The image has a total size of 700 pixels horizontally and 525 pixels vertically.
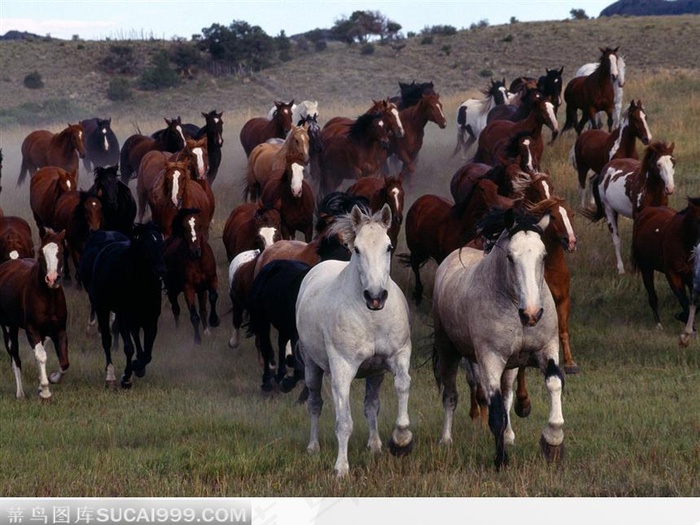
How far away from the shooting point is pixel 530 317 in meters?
8.19

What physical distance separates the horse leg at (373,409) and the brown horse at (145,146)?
1513cm

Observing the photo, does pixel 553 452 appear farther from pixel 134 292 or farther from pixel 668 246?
pixel 668 246

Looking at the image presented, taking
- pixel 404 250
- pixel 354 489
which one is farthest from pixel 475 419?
pixel 404 250

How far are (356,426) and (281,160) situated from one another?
10.6m

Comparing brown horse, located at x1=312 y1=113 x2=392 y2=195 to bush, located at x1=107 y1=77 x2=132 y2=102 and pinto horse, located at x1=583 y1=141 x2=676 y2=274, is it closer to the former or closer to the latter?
pinto horse, located at x1=583 y1=141 x2=676 y2=274

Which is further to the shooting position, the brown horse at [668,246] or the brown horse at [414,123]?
the brown horse at [414,123]

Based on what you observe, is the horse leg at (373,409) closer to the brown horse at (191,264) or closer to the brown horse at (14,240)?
the brown horse at (191,264)

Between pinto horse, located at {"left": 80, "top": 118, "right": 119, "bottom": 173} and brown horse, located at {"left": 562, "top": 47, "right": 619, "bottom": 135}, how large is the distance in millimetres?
11084

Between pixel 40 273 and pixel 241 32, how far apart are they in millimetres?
49226

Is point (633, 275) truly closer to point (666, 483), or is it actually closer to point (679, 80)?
point (666, 483)

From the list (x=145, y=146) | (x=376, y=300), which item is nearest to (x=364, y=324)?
(x=376, y=300)

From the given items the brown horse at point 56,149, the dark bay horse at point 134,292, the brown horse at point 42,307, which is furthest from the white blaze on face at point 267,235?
the brown horse at point 56,149

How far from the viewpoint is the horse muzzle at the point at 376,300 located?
8.50 meters

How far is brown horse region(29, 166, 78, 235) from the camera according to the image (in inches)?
819
